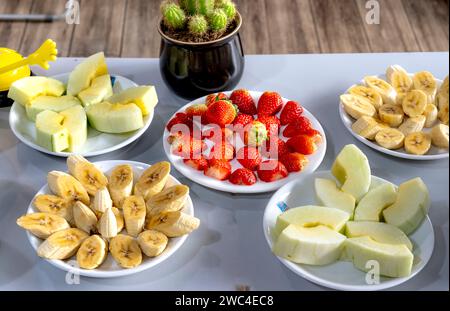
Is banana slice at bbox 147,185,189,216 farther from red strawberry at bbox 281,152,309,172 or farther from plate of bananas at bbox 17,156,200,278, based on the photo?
red strawberry at bbox 281,152,309,172

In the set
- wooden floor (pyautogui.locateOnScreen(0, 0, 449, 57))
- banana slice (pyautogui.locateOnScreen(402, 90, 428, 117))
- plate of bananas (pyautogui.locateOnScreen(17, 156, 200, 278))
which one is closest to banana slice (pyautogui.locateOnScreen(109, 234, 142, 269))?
plate of bananas (pyautogui.locateOnScreen(17, 156, 200, 278))

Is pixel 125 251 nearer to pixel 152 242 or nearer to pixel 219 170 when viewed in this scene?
pixel 152 242

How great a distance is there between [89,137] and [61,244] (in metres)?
0.32

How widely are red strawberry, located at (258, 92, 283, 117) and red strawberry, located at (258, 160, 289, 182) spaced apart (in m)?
0.15

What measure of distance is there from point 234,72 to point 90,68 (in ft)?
0.96

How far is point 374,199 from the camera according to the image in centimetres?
100

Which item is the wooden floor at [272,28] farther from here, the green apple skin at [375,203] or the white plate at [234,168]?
the green apple skin at [375,203]

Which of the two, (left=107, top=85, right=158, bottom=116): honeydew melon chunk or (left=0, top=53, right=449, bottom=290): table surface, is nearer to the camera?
(left=0, top=53, right=449, bottom=290): table surface

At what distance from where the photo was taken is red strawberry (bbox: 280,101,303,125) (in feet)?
3.99

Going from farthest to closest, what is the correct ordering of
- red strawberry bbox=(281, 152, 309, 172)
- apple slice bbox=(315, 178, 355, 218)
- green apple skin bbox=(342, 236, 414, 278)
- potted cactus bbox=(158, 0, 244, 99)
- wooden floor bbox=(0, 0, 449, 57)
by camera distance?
wooden floor bbox=(0, 0, 449, 57) → potted cactus bbox=(158, 0, 244, 99) → red strawberry bbox=(281, 152, 309, 172) → apple slice bbox=(315, 178, 355, 218) → green apple skin bbox=(342, 236, 414, 278)

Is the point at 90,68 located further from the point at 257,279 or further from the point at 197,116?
the point at 257,279
